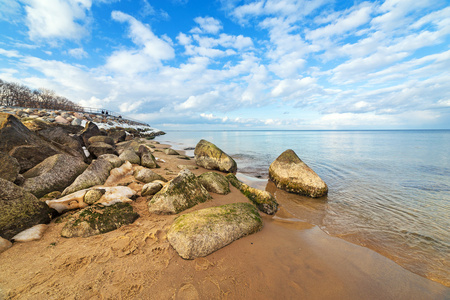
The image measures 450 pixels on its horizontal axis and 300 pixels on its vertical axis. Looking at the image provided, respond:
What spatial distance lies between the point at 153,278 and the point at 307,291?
9.06ft

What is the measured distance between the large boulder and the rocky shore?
4 centimetres

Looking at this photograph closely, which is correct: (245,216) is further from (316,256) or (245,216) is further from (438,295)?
(438,295)

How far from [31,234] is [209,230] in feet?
11.6

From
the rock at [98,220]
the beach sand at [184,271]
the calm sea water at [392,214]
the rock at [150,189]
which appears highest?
the rock at [150,189]

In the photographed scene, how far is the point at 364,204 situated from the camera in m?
7.43

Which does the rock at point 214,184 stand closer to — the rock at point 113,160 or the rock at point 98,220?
the rock at point 98,220

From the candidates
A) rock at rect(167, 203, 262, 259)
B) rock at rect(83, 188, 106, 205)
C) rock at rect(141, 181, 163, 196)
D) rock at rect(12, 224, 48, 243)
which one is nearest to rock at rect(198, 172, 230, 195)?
rock at rect(141, 181, 163, 196)

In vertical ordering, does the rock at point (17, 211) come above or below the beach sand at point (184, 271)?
→ above

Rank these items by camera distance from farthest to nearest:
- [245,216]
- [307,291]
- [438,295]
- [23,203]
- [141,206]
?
[141,206] < [245,216] < [23,203] < [438,295] < [307,291]

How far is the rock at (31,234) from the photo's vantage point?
3.25m

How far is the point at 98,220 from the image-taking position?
12.8ft

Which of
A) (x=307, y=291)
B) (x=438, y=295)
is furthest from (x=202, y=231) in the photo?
(x=438, y=295)

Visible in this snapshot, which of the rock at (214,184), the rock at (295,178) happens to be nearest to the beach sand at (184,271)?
the rock at (214,184)

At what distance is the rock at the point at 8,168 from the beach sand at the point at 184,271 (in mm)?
2061
